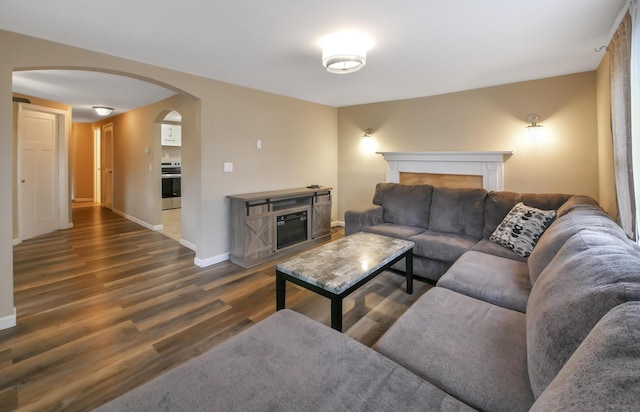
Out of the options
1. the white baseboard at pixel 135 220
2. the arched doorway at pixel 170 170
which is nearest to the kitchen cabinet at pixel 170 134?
the arched doorway at pixel 170 170

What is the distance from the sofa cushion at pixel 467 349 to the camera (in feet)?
3.65

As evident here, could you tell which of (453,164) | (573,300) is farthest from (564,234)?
(453,164)

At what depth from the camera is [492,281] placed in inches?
82.2

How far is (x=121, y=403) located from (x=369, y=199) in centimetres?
471

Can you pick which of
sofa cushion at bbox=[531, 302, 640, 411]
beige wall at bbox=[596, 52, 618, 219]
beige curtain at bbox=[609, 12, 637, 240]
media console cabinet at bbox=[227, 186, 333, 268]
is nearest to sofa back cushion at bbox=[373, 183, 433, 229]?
media console cabinet at bbox=[227, 186, 333, 268]

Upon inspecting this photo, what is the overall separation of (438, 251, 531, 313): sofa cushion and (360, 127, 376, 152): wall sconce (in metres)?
3.05

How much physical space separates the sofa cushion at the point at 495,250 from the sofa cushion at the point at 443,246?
0.10m

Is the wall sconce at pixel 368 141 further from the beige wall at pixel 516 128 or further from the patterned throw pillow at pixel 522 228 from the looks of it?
the patterned throw pillow at pixel 522 228

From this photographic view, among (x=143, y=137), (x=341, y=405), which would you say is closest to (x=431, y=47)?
(x=341, y=405)

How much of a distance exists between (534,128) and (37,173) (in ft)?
24.8

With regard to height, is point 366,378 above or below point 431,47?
below

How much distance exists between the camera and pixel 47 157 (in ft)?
17.6

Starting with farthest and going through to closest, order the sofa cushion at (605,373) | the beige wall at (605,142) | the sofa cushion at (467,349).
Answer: the beige wall at (605,142), the sofa cushion at (467,349), the sofa cushion at (605,373)

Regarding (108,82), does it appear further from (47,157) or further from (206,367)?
(206,367)
